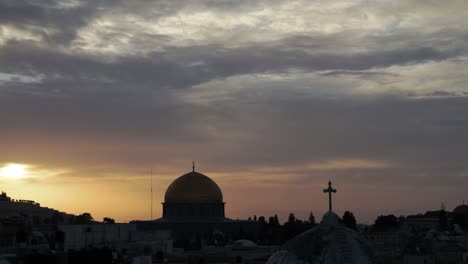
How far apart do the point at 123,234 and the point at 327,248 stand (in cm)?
6246

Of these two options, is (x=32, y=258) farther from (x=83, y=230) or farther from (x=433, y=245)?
(x=433, y=245)

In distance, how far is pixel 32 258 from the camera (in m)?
47.9

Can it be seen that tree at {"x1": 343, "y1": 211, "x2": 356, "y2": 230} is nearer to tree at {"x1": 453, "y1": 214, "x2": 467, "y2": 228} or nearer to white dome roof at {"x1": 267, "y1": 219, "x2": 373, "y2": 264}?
tree at {"x1": 453, "y1": 214, "x2": 467, "y2": 228}

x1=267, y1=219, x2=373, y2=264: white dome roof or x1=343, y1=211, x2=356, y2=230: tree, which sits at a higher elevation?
x1=343, y1=211, x2=356, y2=230: tree

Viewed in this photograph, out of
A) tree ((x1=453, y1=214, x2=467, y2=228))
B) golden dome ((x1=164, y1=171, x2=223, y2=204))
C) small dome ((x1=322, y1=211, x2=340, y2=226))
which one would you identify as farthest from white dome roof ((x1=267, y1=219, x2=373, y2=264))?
tree ((x1=453, y1=214, x2=467, y2=228))

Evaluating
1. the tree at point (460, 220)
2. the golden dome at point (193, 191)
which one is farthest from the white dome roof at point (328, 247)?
the tree at point (460, 220)

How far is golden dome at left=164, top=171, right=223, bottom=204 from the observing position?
108 m

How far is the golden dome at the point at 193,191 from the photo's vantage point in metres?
108

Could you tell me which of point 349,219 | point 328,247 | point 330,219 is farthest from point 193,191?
point 328,247

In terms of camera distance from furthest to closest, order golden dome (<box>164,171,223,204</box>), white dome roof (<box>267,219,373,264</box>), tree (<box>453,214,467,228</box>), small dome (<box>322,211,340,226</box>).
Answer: tree (<box>453,214,467,228</box>) → golden dome (<box>164,171,223,204</box>) → small dome (<box>322,211,340,226</box>) → white dome roof (<box>267,219,373,264</box>)

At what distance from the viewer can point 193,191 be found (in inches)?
4237

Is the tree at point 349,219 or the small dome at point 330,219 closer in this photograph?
the small dome at point 330,219

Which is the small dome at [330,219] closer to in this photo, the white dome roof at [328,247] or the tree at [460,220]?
the white dome roof at [328,247]

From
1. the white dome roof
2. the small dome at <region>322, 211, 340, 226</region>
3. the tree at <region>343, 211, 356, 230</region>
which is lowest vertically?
the white dome roof
